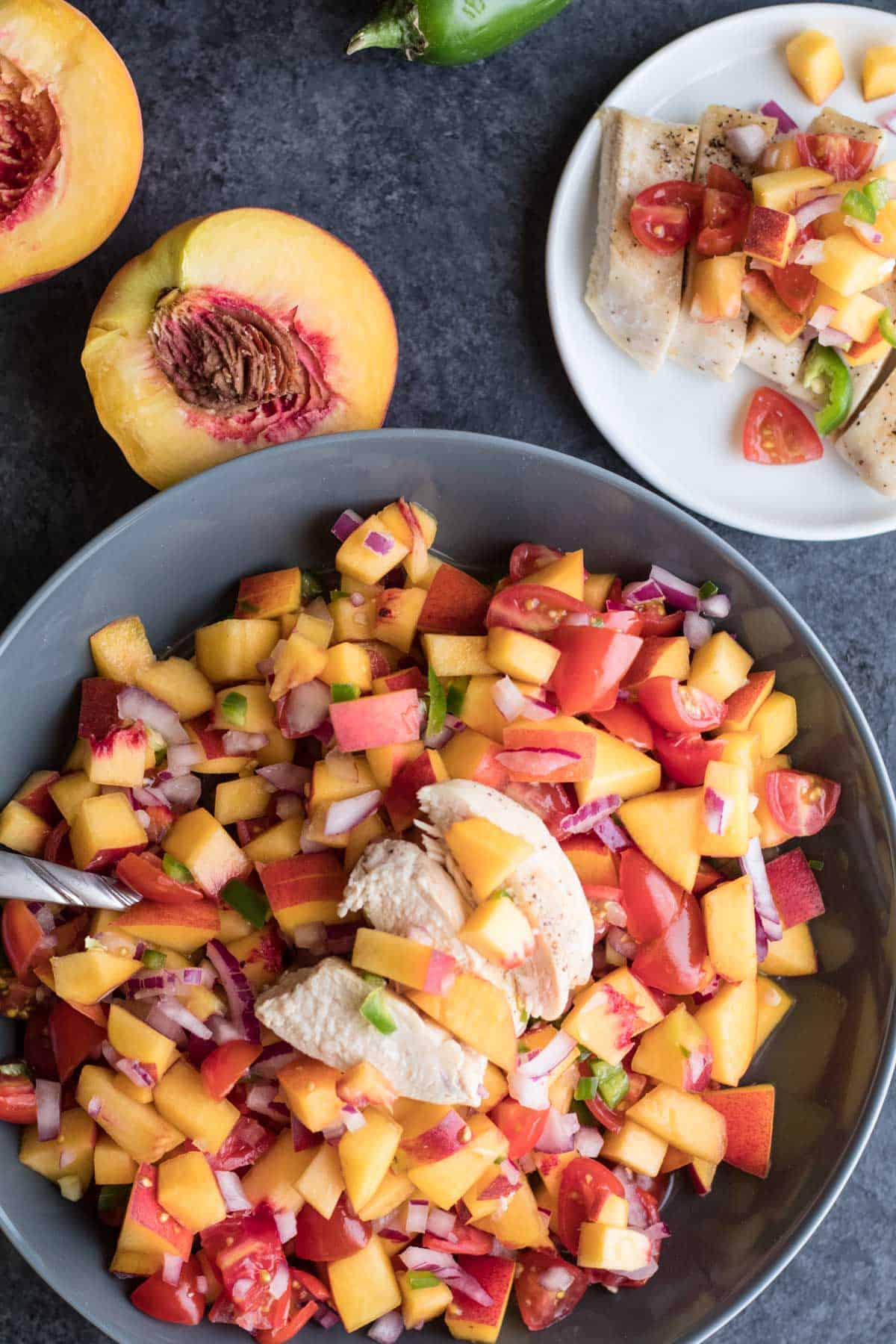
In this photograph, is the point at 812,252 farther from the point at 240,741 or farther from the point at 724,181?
the point at 240,741

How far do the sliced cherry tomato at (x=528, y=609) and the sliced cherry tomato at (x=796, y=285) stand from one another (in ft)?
2.13

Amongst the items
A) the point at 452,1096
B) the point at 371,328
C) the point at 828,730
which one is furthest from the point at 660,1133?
the point at 371,328

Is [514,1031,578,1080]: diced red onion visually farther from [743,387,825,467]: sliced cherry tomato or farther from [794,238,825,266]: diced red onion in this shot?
[794,238,825,266]: diced red onion

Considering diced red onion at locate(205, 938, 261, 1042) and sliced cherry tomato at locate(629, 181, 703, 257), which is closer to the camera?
diced red onion at locate(205, 938, 261, 1042)

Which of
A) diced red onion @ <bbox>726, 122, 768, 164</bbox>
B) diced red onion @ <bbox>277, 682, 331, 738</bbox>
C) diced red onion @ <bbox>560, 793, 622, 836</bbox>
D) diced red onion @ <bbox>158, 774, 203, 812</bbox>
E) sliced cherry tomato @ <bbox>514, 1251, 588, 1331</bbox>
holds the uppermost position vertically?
diced red onion @ <bbox>726, 122, 768, 164</bbox>

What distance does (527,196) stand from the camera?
1971 mm

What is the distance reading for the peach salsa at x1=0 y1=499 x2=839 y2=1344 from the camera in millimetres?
1628

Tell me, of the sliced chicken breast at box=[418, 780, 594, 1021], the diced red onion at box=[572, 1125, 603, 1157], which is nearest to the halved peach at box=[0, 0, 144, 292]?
the sliced chicken breast at box=[418, 780, 594, 1021]

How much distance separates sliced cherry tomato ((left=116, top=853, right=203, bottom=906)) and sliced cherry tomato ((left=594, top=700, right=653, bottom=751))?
2.30 ft

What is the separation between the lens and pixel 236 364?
5.47 feet

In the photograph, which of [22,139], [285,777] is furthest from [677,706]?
[22,139]

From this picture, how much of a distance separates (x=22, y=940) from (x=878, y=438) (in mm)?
1662

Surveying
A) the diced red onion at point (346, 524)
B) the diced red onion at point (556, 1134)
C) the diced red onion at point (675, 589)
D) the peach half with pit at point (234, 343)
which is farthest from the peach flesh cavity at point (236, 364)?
the diced red onion at point (556, 1134)

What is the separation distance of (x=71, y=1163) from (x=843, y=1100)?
1.24 metres
